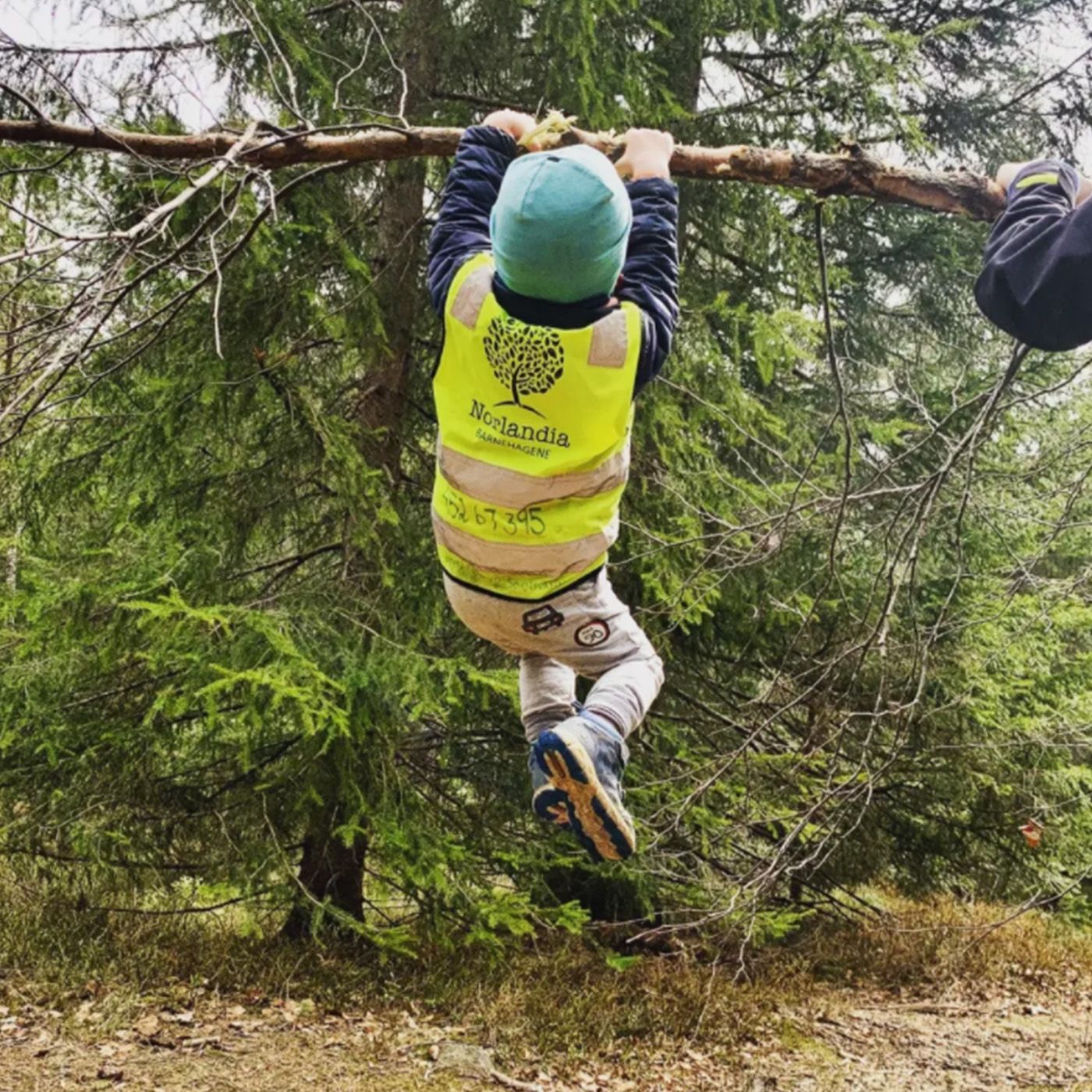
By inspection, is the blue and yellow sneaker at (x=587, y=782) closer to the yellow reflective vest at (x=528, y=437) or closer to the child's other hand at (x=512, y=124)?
the yellow reflective vest at (x=528, y=437)

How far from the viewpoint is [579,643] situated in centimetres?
247

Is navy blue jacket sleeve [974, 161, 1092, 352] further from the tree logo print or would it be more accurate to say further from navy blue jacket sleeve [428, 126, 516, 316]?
navy blue jacket sleeve [428, 126, 516, 316]

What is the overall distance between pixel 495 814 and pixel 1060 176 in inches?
205

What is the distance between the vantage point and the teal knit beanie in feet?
6.46

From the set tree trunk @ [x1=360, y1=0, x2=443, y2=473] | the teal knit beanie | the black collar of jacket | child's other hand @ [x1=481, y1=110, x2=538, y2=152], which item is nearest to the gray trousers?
the black collar of jacket

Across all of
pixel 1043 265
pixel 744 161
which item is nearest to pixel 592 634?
pixel 1043 265

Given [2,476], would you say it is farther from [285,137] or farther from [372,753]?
[285,137]

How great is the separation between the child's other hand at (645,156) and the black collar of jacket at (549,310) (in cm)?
51

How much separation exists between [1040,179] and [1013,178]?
136 millimetres

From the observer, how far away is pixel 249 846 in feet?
18.7

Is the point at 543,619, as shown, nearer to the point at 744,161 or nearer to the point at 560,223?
the point at 560,223

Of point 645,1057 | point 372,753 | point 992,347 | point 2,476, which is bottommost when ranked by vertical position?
point 645,1057

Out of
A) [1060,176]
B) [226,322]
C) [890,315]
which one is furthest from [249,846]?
[890,315]

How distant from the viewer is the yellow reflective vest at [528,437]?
2178 millimetres
